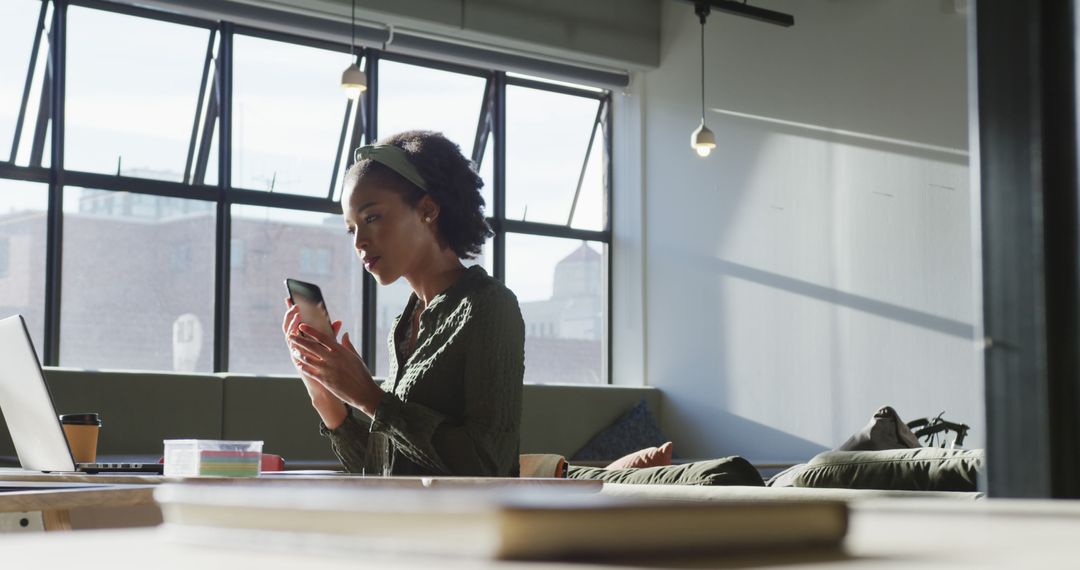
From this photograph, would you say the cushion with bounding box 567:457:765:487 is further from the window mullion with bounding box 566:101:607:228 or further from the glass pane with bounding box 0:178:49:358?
the window mullion with bounding box 566:101:607:228

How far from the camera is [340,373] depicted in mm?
1749

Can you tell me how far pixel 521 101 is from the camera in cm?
811

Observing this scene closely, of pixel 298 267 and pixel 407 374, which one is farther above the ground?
pixel 298 267

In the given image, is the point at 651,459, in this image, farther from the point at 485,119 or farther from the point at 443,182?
the point at 443,182

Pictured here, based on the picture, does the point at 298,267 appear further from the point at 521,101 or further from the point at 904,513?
the point at 904,513

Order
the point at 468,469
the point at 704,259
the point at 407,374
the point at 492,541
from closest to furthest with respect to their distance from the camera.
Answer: the point at 492,541
the point at 468,469
the point at 407,374
the point at 704,259

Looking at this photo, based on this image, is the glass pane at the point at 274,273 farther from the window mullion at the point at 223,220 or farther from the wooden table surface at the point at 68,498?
the wooden table surface at the point at 68,498

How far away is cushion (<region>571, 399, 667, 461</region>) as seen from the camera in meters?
7.43

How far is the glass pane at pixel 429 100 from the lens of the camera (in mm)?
7574

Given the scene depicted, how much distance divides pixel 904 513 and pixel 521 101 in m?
7.79

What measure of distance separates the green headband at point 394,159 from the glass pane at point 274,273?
4972 millimetres

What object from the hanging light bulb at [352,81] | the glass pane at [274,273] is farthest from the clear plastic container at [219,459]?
the glass pane at [274,273]

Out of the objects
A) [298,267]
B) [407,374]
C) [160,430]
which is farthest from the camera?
[298,267]

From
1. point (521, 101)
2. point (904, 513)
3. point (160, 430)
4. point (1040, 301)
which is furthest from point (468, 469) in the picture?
point (521, 101)
